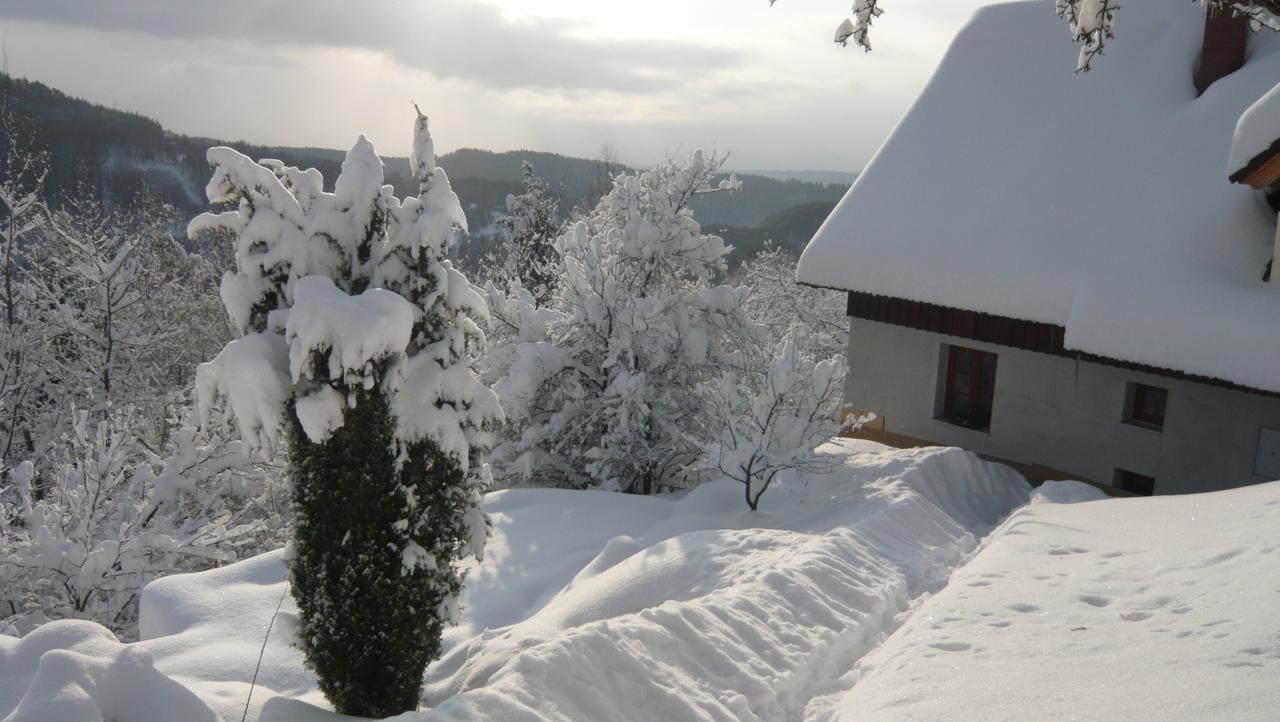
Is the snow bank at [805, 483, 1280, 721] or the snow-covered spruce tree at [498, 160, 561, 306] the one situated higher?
the snow-covered spruce tree at [498, 160, 561, 306]

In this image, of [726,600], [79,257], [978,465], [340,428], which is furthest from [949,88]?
[79,257]

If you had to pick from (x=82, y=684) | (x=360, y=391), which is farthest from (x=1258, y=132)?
(x=82, y=684)

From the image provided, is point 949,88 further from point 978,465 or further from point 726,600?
point 726,600

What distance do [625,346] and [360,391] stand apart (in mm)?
8242

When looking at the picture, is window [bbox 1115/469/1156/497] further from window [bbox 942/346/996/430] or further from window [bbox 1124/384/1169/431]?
window [bbox 942/346/996/430]

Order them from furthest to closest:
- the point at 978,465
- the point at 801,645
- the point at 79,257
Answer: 1. the point at 79,257
2. the point at 978,465
3. the point at 801,645

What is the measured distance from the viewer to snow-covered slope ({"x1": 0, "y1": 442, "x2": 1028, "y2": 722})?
4.82 meters

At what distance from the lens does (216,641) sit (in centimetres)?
699

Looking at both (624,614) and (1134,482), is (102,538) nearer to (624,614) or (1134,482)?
(624,614)

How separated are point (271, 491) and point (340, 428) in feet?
45.8

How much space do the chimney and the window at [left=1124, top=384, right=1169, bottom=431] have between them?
511 centimetres

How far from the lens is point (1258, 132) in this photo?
9.06m

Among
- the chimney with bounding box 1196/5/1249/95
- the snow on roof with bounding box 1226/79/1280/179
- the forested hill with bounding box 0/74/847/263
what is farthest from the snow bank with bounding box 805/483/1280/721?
the forested hill with bounding box 0/74/847/263

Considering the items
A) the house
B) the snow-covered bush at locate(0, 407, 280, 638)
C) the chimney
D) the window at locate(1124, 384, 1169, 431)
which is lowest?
the snow-covered bush at locate(0, 407, 280, 638)
